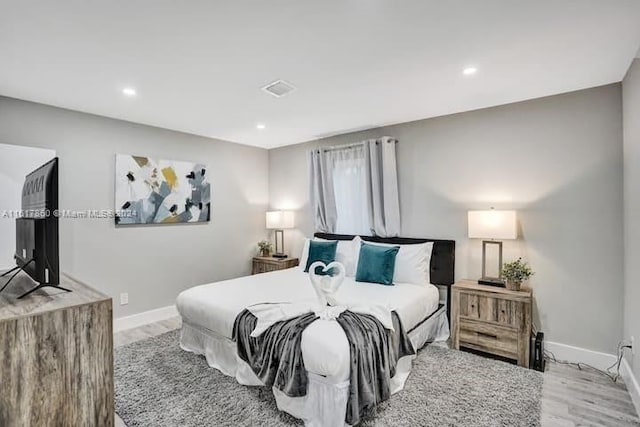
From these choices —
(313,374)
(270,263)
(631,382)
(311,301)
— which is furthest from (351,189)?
(631,382)

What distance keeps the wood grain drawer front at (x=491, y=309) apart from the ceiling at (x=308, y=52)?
6.24 ft

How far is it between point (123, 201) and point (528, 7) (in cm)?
414

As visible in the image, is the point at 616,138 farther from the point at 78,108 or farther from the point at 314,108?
the point at 78,108

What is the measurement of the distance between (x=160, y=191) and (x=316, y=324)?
9.87 feet

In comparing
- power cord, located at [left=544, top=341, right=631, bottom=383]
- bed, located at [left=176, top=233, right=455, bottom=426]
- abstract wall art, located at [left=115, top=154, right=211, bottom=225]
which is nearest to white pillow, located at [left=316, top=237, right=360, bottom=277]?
bed, located at [left=176, top=233, right=455, bottom=426]

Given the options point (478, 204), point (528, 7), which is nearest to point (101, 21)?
point (528, 7)

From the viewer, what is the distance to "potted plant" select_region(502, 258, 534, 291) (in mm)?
3027

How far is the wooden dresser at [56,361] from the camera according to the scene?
45.4 inches

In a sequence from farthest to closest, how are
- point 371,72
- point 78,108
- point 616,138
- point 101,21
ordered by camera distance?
point 78,108 → point 616,138 → point 371,72 → point 101,21

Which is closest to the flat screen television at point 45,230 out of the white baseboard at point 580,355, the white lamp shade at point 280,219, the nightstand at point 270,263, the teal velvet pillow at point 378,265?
the teal velvet pillow at point 378,265

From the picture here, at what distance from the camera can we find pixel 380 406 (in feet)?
7.50

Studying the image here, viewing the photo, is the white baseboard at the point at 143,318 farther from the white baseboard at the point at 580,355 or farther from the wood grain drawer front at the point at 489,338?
the white baseboard at the point at 580,355

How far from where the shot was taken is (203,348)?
3.06 m

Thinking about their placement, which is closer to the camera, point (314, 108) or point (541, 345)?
point (541, 345)
